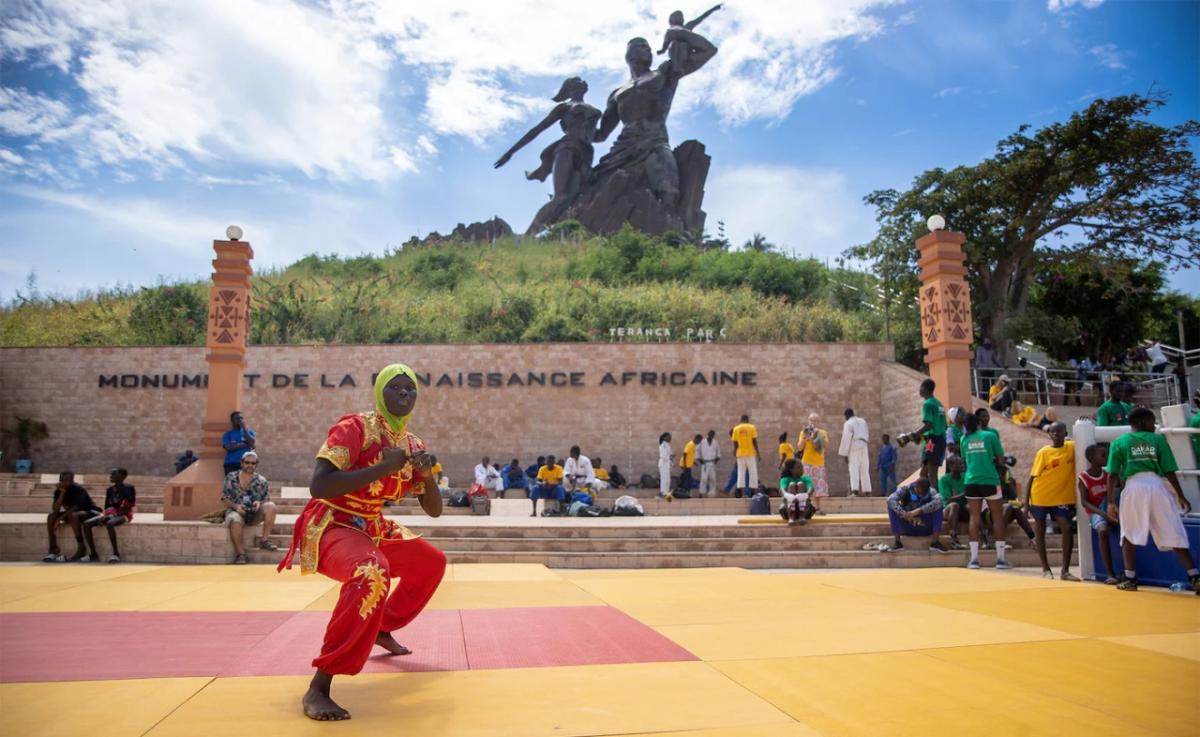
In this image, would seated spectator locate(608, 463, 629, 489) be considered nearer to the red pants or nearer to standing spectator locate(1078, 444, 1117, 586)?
standing spectator locate(1078, 444, 1117, 586)

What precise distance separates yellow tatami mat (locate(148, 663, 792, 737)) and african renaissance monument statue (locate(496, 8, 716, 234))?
33040mm

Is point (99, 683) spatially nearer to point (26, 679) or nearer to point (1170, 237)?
point (26, 679)

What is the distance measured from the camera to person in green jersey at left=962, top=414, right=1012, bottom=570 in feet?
29.2

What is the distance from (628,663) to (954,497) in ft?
22.6

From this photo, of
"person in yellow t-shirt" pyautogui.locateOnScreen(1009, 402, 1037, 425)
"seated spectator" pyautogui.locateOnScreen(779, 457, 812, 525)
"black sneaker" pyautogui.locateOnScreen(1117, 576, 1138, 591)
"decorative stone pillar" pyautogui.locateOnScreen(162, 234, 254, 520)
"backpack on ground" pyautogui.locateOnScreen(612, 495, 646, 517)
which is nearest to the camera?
"black sneaker" pyautogui.locateOnScreen(1117, 576, 1138, 591)

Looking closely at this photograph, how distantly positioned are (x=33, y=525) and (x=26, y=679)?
285 inches

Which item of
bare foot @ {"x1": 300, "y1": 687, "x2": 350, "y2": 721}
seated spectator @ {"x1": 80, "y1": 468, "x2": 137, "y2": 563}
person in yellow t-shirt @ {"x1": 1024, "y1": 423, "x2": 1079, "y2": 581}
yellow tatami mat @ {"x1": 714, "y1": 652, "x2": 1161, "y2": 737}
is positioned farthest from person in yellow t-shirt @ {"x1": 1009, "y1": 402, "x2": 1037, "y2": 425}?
bare foot @ {"x1": 300, "y1": 687, "x2": 350, "y2": 721}

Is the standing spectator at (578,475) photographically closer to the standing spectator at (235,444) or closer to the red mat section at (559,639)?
the standing spectator at (235,444)

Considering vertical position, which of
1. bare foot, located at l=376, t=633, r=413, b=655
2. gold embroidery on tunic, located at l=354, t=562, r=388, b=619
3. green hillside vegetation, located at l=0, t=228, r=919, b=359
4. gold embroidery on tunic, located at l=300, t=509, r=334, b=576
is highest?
green hillside vegetation, located at l=0, t=228, r=919, b=359

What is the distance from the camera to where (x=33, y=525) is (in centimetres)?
972

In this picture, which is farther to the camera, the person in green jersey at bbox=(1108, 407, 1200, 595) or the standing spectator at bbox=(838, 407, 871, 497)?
the standing spectator at bbox=(838, 407, 871, 497)

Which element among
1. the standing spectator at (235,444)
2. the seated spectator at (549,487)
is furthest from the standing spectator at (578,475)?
the standing spectator at (235,444)

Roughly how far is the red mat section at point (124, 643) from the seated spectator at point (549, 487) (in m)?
8.71

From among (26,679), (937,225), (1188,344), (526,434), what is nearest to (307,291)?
(526,434)
